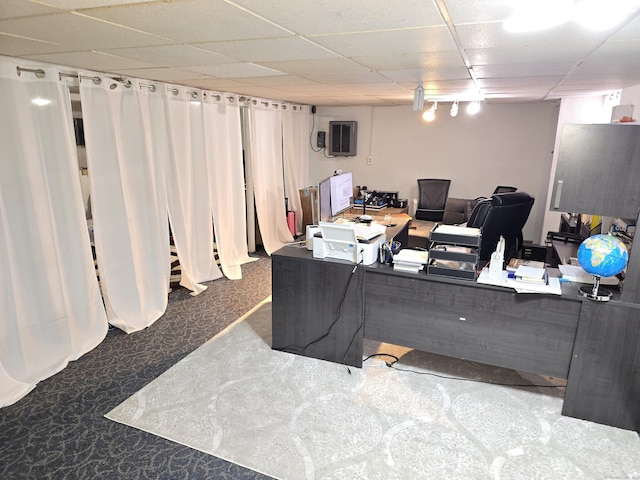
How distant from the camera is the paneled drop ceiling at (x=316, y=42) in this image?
1598 mm

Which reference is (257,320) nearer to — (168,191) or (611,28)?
(168,191)

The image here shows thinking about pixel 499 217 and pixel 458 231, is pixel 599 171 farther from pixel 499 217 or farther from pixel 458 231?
pixel 499 217

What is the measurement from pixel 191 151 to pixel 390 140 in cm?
341

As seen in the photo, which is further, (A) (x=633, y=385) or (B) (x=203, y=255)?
(B) (x=203, y=255)

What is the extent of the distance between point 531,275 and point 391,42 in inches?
64.9

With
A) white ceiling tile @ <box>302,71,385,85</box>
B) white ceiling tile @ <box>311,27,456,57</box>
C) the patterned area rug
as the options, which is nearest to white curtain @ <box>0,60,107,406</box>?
the patterned area rug

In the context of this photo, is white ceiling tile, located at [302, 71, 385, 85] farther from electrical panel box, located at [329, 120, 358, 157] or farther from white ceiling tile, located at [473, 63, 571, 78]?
electrical panel box, located at [329, 120, 358, 157]

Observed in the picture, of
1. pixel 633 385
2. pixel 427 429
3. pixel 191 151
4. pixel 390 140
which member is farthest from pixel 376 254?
pixel 390 140

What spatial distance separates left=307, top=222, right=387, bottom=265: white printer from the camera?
9.57 feet

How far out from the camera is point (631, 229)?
240 cm

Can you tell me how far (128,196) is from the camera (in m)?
3.62

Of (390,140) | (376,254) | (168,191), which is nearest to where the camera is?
(376,254)

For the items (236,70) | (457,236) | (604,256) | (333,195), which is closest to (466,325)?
(457,236)

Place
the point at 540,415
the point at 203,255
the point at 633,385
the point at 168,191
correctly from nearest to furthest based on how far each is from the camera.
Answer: the point at 633,385, the point at 540,415, the point at 168,191, the point at 203,255
